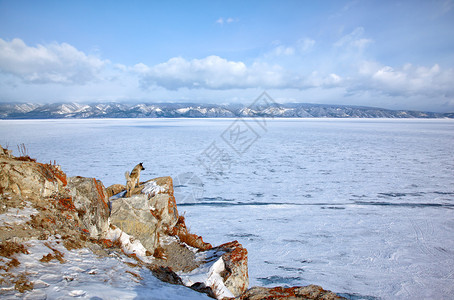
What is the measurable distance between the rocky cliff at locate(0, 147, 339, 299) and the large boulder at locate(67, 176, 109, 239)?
1 centimetres

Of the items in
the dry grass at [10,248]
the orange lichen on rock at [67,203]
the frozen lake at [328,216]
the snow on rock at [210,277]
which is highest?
the orange lichen on rock at [67,203]

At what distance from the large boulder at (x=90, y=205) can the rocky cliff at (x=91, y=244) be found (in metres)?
0.01

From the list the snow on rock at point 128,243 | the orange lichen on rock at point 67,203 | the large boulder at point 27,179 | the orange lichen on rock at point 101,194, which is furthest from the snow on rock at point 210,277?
the large boulder at point 27,179

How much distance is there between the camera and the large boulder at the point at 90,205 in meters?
4.22

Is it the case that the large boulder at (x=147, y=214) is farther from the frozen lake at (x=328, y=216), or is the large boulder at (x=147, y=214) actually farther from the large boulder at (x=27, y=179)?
the frozen lake at (x=328, y=216)

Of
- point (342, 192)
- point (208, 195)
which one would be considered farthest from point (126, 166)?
point (342, 192)

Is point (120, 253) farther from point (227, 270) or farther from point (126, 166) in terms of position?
point (126, 166)

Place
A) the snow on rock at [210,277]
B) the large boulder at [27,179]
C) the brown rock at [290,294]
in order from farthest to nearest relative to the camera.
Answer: the large boulder at [27,179] < the snow on rock at [210,277] < the brown rock at [290,294]

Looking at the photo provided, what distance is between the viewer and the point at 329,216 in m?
8.05

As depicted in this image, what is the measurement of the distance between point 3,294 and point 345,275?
211 inches

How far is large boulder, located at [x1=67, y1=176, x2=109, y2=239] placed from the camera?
422cm

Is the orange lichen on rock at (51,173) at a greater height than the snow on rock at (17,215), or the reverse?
the orange lichen on rock at (51,173)

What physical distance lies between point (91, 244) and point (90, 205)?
81 centimetres

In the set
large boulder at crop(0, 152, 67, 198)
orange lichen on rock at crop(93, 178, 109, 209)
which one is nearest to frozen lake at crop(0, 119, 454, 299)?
orange lichen on rock at crop(93, 178, 109, 209)
